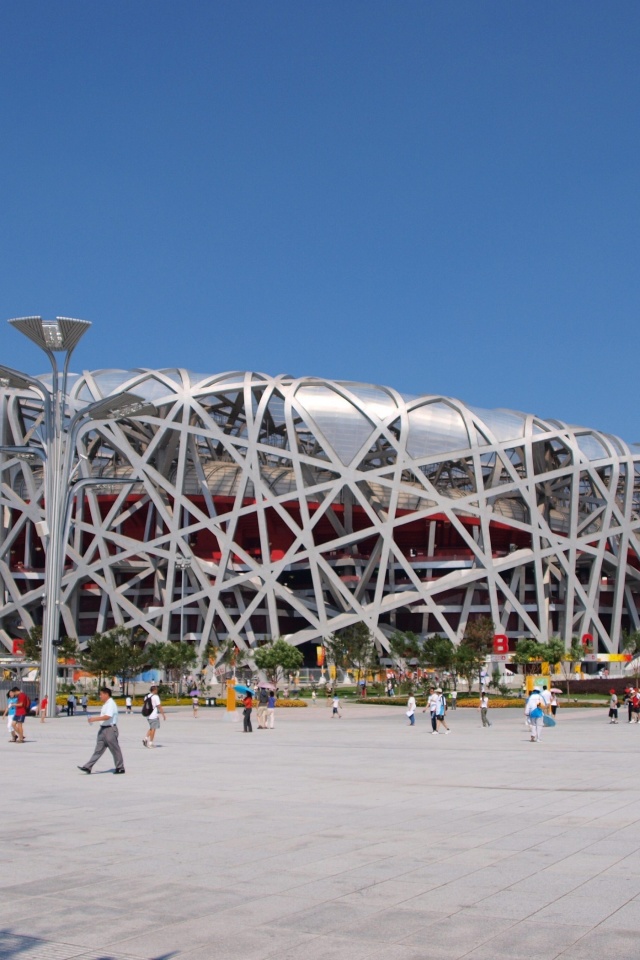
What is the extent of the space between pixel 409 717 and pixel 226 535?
3386 cm

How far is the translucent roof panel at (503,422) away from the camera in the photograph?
68.2m

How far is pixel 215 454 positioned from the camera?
72.7 meters

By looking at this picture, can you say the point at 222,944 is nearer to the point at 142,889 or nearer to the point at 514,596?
the point at 142,889

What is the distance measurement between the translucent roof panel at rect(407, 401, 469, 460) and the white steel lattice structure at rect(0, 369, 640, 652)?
0.10m

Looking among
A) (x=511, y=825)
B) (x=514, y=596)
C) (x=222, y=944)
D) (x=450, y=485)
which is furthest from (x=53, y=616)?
(x=450, y=485)

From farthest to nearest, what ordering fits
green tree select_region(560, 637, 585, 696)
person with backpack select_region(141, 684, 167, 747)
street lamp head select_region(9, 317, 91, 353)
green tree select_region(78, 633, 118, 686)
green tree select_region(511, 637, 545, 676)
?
green tree select_region(560, 637, 585, 696)
green tree select_region(511, 637, 545, 676)
green tree select_region(78, 633, 118, 686)
street lamp head select_region(9, 317, 91, 353)
person with backpack select_region(141, 684, 167, 747)

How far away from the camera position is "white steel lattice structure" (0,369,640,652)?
213 ft

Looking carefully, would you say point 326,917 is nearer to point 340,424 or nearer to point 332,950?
point 332,950

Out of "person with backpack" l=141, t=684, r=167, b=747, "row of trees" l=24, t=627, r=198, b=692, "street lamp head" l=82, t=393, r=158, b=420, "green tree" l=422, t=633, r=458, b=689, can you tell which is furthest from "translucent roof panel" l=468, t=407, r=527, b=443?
"person with backpack" l=141, t=684, r=167, b=747

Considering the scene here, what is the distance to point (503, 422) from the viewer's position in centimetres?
6950

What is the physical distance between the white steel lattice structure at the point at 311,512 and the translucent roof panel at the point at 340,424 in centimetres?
9

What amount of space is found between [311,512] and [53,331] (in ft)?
128

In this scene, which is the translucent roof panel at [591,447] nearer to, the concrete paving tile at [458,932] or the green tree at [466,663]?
the green tree at [466,663]

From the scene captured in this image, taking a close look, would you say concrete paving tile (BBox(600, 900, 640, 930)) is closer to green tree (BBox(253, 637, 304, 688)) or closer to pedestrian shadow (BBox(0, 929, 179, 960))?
pedestrian shadow (BBox(0, 929, 179, 960))
